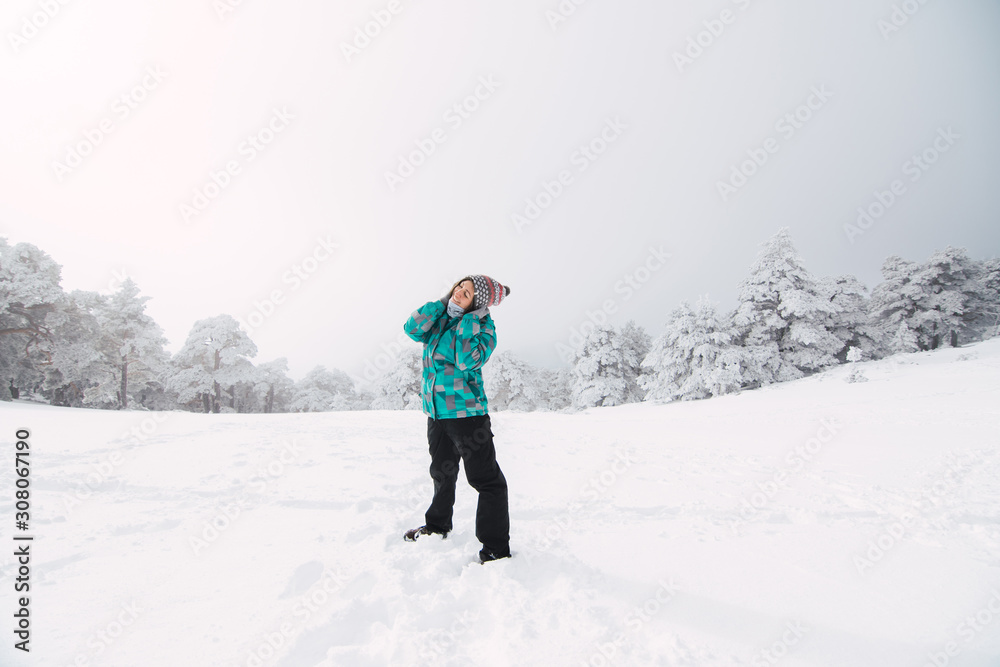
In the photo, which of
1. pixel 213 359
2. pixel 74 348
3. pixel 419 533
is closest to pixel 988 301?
pixel 419 533

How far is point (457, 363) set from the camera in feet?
9.17

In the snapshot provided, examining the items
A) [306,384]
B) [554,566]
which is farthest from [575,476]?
[306,384]

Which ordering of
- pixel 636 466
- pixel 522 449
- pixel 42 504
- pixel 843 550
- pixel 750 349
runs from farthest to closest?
pixel 750 349
pixel 522 449
pixel 636 466
pixel 42 504
pixel 843 550

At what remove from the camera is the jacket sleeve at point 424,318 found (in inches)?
121

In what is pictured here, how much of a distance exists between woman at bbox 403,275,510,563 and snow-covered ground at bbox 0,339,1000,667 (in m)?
0.22

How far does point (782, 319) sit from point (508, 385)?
878 inches

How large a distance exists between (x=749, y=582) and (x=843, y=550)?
1086 mm

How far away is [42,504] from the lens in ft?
10.3

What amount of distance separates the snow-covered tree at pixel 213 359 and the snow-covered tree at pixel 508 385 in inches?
784

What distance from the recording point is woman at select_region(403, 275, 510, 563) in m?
→ 2.66

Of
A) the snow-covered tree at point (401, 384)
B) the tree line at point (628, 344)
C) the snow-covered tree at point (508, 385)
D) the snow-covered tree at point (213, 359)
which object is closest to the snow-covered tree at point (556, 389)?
the snow-covered tree at point (508, 385)

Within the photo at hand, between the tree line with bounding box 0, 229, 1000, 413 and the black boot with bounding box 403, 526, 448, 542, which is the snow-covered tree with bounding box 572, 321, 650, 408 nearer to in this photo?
the tree line with bounding box 0, 229, 1000, 413

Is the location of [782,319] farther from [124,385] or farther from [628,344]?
[124,385]

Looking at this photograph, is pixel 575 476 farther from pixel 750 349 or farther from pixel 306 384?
pixel 306 384
